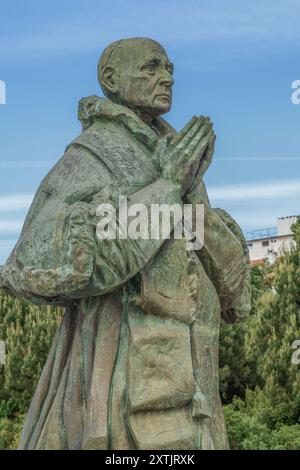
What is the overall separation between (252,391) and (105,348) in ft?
39.3

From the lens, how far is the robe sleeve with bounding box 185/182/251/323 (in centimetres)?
597

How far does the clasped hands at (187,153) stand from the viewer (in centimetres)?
573

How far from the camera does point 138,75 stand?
5.96 meters

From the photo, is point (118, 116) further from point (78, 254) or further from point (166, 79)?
point (78, 254)

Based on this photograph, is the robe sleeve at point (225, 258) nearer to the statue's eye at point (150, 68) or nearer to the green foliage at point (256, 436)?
the statue's eye at point (150, 68)

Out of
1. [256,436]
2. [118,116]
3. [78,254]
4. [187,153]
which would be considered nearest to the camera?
[78,254]

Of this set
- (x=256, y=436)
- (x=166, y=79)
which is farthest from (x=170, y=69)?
(x=256, y=436)

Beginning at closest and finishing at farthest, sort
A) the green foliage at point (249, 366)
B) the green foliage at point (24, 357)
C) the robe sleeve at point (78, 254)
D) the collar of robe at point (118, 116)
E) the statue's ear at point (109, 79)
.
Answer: the robe sleeve at point (78, 254)
the collar of robe at point (118, 116)
the statue's ear at point (109, 79)
the green foliage at point (249, 366)
the green foliage at point (24, 357)

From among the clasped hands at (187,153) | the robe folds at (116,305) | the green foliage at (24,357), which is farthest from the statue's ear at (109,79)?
the green foliage at (24,357)

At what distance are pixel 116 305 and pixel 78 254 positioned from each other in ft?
1.54

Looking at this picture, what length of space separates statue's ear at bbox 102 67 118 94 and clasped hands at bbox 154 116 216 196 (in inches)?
17.9

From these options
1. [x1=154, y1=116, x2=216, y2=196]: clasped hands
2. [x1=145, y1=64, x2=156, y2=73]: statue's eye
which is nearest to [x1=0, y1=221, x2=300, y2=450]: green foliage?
[x1=154, y1=116, x2=216, y2=196]: clasped hands
